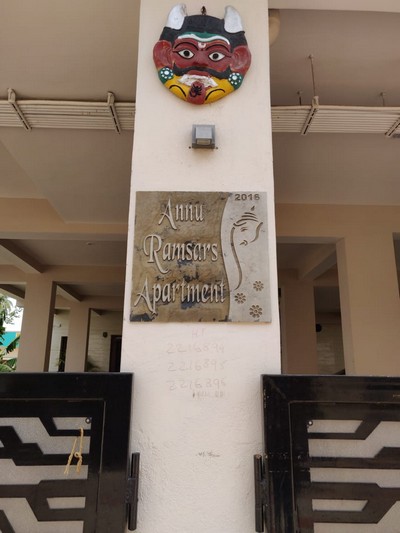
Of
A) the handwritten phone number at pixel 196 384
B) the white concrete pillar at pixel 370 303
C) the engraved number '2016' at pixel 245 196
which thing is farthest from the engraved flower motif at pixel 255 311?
the white concrete pillar at pixel 370 303

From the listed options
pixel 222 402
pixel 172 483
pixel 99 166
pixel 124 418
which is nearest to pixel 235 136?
pixel 222 402

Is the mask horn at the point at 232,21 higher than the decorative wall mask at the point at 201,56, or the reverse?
the mask horn at the point at 232,21

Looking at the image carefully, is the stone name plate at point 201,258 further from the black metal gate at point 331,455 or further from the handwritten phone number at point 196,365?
the black metal gate at point 331,455

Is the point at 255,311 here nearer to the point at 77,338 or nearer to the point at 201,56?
the point at 201,56

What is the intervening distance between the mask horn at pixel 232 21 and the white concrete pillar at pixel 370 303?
11.1 feet

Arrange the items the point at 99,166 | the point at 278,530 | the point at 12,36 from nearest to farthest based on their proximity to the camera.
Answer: the point at 278,530, the point at 12,36, the point at 99,166

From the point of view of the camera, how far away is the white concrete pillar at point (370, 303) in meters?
4.58

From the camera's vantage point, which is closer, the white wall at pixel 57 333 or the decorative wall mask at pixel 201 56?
the decorative wall mask at pixel 201 56

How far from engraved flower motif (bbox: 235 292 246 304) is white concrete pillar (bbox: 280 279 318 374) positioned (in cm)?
534

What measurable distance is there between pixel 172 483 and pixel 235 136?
4.53ft

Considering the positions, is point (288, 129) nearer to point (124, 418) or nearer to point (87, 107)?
point (87, 107)

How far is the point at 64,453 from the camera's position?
57.6 inches

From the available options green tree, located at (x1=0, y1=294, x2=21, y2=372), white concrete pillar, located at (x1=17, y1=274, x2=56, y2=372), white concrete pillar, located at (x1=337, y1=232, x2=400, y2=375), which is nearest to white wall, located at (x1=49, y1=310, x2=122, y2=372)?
green tree, located at (x1=0, y1=294, x2=21, y2=372)

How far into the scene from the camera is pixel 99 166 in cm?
421
